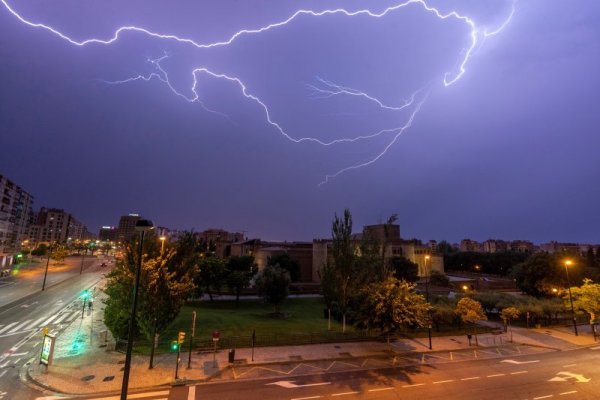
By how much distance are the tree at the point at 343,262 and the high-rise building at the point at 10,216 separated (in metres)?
87.1

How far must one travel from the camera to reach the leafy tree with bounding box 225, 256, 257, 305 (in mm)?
48125

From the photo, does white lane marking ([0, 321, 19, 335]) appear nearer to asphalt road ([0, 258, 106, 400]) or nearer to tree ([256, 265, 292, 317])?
asphalt road ([0, 258, 106, 400])

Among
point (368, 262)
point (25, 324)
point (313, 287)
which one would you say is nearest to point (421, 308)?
point (368, 262)

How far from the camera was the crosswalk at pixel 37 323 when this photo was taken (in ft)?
91.3

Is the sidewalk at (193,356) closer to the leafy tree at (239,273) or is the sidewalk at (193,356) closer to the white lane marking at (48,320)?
the white lane marking at (48,320)

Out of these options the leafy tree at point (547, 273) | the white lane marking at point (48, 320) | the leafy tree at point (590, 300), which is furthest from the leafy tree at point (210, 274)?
the leafy tree at point (547, 273)

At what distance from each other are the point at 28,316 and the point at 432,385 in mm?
39308

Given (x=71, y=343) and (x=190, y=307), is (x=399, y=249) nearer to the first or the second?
(x=190, y=307)

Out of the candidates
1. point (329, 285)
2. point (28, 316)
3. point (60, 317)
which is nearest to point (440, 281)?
point (329, 285)

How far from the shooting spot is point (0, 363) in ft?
65.4

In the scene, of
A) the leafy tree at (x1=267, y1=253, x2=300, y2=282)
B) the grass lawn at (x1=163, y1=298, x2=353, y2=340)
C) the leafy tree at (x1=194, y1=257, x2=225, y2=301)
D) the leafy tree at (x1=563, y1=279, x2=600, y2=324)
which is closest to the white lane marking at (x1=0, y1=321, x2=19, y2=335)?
the grass lawn at (x1=163, y1=298, x2=353, y2=340)

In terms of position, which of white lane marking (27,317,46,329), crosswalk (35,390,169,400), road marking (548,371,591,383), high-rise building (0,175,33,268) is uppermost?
high-rise building (0,175,33,268)

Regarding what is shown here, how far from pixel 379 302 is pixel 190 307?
30562 mm

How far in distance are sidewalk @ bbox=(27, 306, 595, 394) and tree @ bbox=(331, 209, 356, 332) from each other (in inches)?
169
